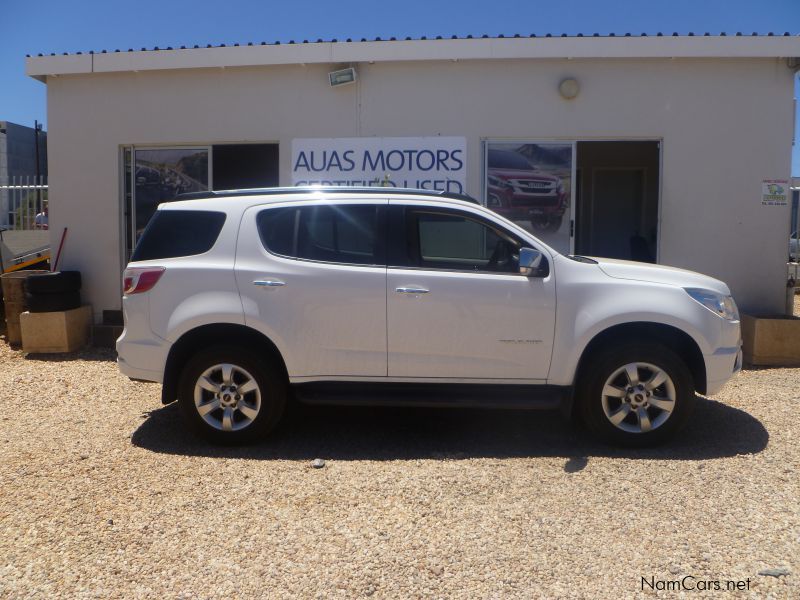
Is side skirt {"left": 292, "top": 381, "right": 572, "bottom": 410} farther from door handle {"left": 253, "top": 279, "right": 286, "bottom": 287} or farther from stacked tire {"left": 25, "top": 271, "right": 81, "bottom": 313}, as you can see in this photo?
stacked tire {"left": 25, "top": 271, "right": 81, "bottom": 313}

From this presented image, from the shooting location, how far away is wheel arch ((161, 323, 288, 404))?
5211 mm

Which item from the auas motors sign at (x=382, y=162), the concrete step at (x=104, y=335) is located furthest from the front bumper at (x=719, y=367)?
the concrete step at (x=104, y=335)

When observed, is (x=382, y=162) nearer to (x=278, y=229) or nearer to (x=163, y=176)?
(x=163, y=176)

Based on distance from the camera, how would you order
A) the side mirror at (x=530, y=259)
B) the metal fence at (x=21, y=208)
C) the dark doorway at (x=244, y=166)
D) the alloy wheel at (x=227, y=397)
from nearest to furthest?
the side mirror at (x=530, y=259) < the alloy wheel at (x=227, y=397) < the dark doorway at (x=244, y=166) < the metal fence at (x=21, y=208)

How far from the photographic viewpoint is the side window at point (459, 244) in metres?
5.24

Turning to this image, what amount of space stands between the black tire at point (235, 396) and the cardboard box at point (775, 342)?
18.3 ft

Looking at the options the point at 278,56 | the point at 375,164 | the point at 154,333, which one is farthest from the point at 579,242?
the point at 154,333

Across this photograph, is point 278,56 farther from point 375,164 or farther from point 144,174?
point 144,174

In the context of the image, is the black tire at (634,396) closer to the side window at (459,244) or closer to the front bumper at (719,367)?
the front bumper at (719,367)

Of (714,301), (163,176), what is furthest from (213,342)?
(163,176)

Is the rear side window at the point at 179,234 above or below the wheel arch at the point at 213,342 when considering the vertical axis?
above

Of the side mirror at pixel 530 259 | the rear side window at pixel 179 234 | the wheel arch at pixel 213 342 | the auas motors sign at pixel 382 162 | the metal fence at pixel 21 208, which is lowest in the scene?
the wheel arch at pixel 213 342

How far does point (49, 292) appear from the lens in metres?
8.74

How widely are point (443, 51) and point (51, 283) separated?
5494mm
